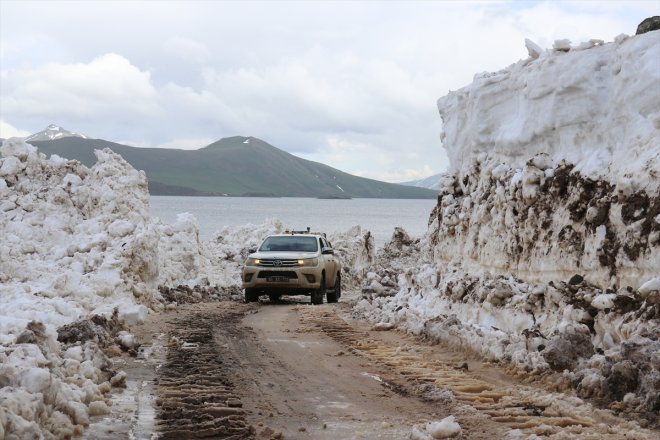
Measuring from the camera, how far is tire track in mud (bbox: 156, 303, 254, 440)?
7.08 metres

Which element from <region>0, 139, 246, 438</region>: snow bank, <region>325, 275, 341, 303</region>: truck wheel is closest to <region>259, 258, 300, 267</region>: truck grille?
<region>325, 275, 341, 303</region>: truck wheel

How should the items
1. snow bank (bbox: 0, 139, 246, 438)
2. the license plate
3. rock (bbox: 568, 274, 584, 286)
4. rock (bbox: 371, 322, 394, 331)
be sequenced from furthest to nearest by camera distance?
the license plate, rock (bbox: 371, 322, 394, 331), rock (bbox: 568, 274, 584, 286), snow bank (bbox: 0, 139, 246, 438)

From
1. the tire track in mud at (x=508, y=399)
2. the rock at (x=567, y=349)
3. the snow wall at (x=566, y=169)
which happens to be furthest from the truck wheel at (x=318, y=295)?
the rock at (x=567, y=349)

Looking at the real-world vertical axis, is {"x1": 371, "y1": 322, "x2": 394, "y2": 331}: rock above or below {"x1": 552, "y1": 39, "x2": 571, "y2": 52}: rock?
below

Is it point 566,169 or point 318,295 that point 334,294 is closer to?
point 318,295

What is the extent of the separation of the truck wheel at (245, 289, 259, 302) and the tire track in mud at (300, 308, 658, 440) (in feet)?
28.1

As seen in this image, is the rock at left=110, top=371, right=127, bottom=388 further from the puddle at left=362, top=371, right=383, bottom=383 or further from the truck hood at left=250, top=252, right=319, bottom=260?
the truck hood at left=250, top=252, right=319, bottom=260

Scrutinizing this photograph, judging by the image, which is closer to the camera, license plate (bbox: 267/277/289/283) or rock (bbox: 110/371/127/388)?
rock (bbox: 110/371/127/388)

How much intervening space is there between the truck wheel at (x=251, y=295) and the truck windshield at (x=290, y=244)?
116 centimetres

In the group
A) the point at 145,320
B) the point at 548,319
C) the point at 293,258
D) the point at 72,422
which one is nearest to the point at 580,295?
the point at 548,319

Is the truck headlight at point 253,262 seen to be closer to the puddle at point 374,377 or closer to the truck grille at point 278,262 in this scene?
the truck grille at point 278,262

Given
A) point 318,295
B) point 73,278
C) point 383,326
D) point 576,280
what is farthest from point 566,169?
point 318,295

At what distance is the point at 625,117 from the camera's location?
35.0 ft

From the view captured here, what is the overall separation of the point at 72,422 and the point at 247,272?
1299cm
